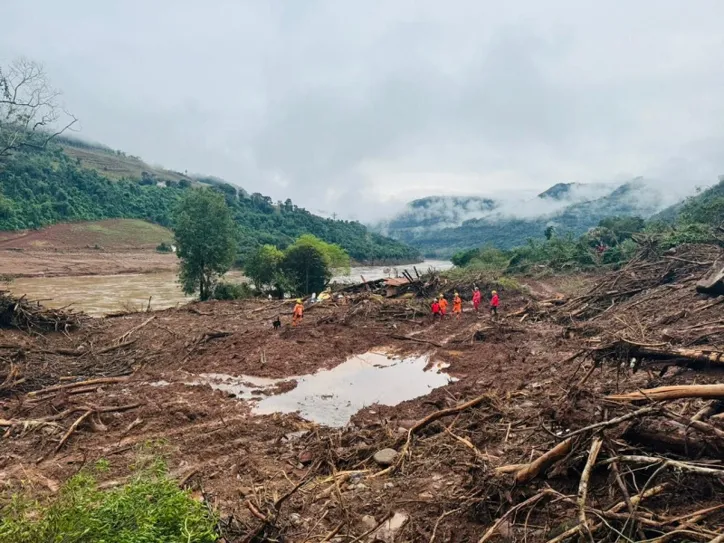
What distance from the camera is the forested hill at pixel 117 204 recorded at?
204 feet

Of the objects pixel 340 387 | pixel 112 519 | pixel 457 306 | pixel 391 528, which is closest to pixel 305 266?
pixel 457 306

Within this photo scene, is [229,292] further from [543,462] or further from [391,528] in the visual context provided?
[543,462]

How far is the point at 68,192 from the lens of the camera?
232 feet

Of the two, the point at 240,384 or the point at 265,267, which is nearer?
the point at 240,384

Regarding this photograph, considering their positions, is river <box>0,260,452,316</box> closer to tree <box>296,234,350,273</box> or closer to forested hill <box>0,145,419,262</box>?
tree <box>296,234,350,273</box>

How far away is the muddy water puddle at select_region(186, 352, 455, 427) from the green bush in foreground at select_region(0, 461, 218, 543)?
4.58 meters

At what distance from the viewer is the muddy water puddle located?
344 inches

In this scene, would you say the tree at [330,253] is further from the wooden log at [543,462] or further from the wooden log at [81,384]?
the wooden log at [543,462]

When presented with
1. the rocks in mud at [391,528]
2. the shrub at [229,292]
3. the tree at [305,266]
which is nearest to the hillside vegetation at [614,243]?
the tree at [305,266]

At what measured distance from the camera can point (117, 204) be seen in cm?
7562

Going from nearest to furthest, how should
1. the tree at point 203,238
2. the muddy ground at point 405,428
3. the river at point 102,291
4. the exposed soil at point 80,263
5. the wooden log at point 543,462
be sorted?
the muddy ground at point 405,428 → the wooden log at point 543,462 → the tree at point 203,238 → the river at point 102,291 → the exposed soil at point 80,263

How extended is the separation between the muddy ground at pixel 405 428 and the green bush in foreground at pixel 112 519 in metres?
0.78

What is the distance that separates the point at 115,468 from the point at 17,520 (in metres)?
2.90

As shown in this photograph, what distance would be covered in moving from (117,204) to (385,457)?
81.3 metres
